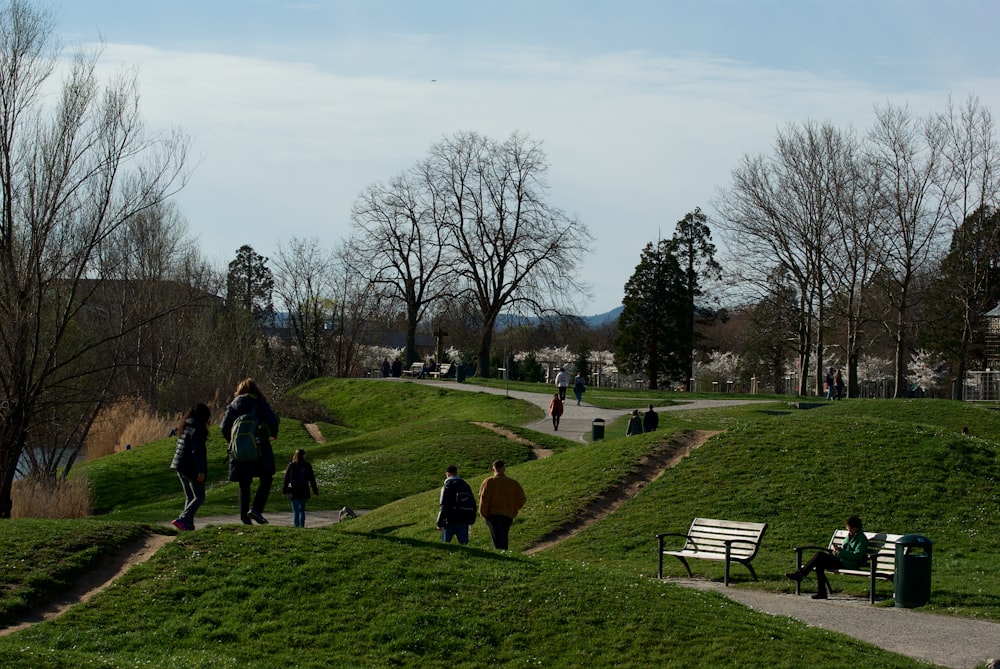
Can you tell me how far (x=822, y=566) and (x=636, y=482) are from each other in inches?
317

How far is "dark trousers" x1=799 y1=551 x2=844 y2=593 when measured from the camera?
1421 cm

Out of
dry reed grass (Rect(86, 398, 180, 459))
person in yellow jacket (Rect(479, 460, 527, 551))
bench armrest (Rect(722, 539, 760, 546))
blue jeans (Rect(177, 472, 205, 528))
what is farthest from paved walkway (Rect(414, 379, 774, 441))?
blue jeans (Rect(177, 472, 205, 528))

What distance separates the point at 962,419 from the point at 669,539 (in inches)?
885

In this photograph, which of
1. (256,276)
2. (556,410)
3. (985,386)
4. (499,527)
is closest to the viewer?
(499,527)

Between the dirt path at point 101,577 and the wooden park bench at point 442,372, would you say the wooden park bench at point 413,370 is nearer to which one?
the wooden park bench at point 442,372

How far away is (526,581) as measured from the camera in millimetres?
11875

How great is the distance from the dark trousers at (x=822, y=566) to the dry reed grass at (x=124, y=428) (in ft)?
111

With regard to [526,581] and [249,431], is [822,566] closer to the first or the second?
[526,581]

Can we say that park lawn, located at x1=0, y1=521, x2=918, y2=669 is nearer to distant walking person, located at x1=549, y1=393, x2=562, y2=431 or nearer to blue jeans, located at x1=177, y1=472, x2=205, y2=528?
blue jeans, located at x1=177, y1=472, x2=205, y2=528

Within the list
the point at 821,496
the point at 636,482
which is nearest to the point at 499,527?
the point at 636,482

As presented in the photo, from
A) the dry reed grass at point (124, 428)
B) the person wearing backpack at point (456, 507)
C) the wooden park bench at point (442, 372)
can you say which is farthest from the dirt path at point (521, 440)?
the wooden park bench at point (442, 372)

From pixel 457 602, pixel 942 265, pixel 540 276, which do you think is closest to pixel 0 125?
pixel 457 602

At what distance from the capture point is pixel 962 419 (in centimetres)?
3741

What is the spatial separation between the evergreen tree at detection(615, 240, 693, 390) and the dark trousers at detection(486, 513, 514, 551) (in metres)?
61.5
